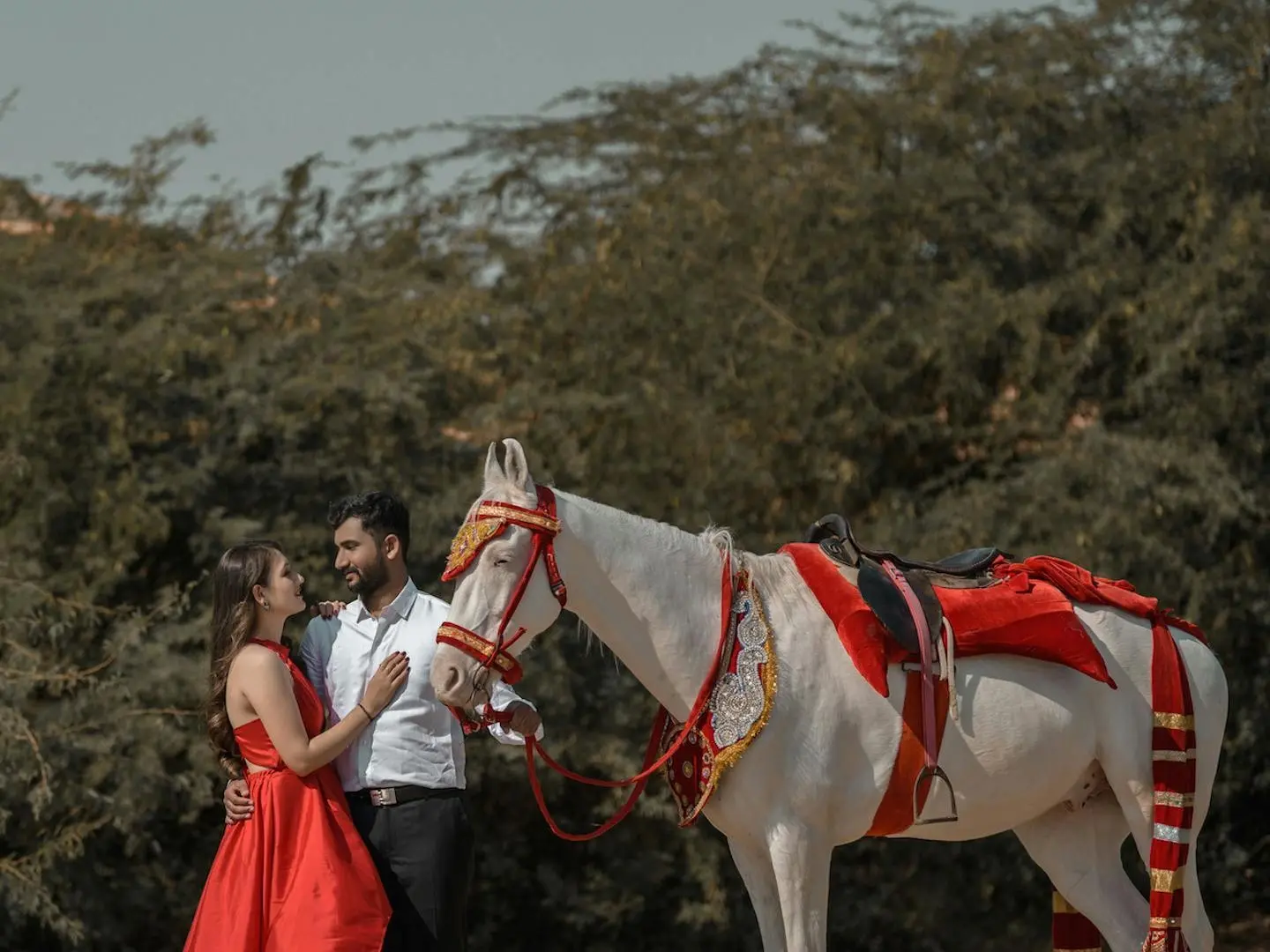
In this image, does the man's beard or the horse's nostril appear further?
the man's beard

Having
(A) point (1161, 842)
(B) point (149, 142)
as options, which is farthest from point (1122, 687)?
(B) point (149, 142)

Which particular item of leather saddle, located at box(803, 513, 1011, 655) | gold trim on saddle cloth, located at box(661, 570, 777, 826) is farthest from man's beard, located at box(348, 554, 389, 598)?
leather saddle, located at box(803, 513, 1011, 655)

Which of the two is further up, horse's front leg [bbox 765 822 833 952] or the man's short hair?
the man's short hair

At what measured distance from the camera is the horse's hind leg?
5.14 meters

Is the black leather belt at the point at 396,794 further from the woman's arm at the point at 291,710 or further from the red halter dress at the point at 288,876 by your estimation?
the woman's arm at the point at 291,710

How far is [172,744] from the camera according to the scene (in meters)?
8.45

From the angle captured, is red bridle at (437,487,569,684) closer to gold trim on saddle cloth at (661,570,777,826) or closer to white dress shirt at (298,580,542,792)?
white dress shirt at (298,580,542,792)

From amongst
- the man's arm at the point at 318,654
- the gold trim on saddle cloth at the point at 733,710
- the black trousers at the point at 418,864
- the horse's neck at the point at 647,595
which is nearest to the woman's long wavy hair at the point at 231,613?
the man's arm at the point at 318,654

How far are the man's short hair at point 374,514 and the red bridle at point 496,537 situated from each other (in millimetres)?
224

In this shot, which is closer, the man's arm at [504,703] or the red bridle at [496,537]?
the red bridle at [496,537]

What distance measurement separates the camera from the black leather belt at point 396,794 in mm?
4441

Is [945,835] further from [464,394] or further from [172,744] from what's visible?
[464,394]

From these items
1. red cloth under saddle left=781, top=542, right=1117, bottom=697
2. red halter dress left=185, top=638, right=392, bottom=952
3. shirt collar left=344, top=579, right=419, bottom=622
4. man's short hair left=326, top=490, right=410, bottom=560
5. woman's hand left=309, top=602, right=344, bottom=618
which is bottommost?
red halter dress left=185, top=638, right=392, bottom=952

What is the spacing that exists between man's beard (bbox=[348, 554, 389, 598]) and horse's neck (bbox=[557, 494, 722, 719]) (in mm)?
482
